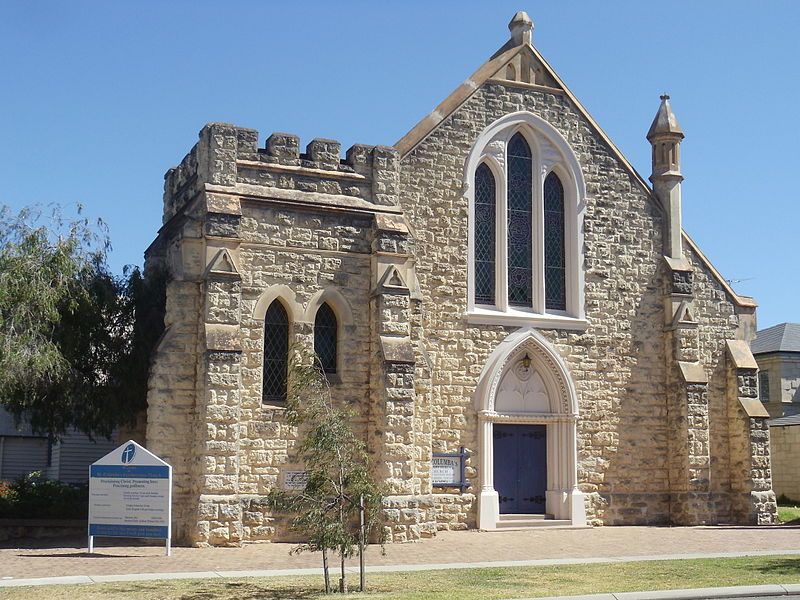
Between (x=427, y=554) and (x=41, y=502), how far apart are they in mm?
8098

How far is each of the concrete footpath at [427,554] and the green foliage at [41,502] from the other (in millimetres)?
1168

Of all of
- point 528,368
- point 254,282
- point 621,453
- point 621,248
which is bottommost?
point 621,453

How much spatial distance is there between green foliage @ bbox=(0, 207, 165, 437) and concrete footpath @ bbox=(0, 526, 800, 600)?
2.57 metres

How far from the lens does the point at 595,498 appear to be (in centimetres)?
2181

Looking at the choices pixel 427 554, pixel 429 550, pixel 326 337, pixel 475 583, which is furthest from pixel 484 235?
pixel 475 583

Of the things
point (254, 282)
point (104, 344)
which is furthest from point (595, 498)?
point (104, 344)

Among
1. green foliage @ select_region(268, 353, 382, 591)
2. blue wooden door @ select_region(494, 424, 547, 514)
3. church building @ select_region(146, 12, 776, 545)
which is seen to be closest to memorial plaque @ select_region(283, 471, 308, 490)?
church building @ select_region(146, 12, 776, 545)

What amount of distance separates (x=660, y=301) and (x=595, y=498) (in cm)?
479

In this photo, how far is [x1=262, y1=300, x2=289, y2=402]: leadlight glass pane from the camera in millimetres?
19031

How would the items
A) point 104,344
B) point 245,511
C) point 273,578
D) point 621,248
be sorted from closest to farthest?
point 273,578, point 245,511, point 104,344, point 621,248

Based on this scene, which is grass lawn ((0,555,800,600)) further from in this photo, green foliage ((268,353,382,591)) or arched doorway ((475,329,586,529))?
arched doorway ((475,329,586,529))

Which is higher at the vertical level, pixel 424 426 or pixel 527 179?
pixel 527 179

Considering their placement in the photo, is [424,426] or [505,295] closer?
[424,426]

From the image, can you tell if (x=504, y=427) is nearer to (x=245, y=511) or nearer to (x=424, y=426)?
(x=424, y=426)
